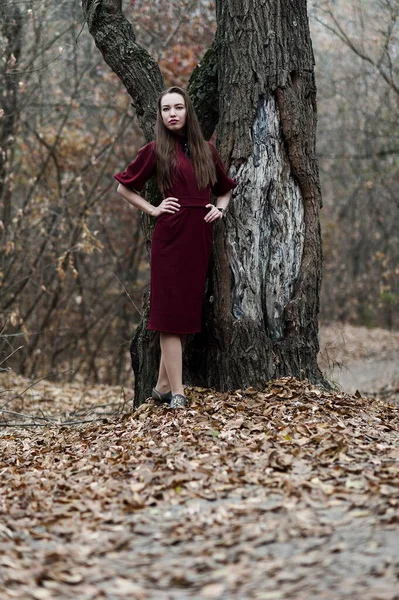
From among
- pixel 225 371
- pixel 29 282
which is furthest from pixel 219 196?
pixel 29 282

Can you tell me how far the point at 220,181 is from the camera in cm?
538

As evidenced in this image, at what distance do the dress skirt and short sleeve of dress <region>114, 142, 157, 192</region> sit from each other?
26 centimetres

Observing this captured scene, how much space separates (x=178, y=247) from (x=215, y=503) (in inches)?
77.2

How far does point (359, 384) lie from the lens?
37.8ft

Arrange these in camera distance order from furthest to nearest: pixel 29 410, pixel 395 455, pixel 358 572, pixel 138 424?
pixel 29 410 < pixel 138 424 < pixel 395 455 < pixel 358 572

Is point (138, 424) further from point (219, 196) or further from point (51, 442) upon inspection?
point (219, 196)

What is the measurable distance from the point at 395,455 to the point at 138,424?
1.63m

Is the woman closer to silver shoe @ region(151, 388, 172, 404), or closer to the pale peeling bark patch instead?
silver shoe @ region(151, 388, 172, 404)

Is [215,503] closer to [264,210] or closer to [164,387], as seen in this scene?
[164,387]

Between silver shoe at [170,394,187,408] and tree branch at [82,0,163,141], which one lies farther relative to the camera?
tree branch at [82,0,163,141]

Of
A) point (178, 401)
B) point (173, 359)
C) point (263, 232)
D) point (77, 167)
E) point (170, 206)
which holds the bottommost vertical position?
point (178, 401)

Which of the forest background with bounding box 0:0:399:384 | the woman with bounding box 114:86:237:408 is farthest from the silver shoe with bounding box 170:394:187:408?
the forest background with bounding box 0:0:399:384

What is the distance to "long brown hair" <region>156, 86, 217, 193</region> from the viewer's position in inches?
204

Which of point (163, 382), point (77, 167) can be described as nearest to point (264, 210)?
point (163, 382)
